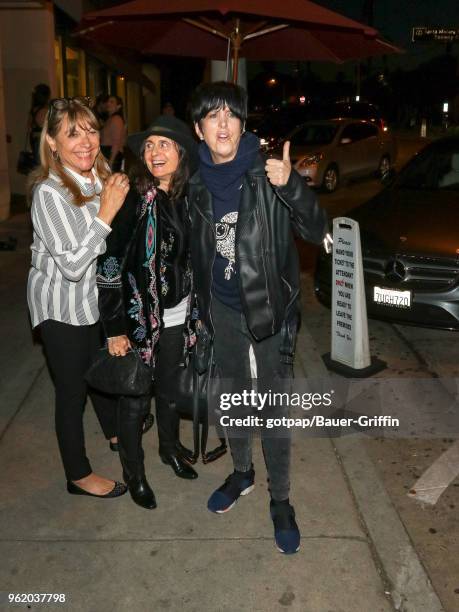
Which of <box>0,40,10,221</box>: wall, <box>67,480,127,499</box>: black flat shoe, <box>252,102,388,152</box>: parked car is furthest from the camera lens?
<box>252,102,388,152</box>: parked car

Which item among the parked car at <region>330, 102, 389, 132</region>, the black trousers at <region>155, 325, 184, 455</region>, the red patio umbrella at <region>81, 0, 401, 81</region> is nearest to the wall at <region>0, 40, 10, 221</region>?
the red patio umbrella at <region>81, 0, 401, 81</region>

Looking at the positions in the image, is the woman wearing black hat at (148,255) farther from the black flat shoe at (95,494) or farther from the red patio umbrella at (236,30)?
the red patio umbrella at (236,30)

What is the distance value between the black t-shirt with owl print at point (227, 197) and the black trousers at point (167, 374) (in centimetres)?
47

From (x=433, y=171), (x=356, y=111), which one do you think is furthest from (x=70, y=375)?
(x=356, y=111)

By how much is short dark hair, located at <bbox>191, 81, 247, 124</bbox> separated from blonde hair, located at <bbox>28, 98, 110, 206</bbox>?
0.54m

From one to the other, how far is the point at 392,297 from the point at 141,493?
2.89 meters

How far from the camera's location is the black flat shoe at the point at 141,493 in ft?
11.6

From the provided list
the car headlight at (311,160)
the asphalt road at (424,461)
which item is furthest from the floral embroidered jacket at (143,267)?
the car headlight at (311,160)

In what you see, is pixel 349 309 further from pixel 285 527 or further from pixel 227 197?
pixel 227 197

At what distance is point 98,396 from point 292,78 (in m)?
95.4

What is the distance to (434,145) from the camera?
286 inches

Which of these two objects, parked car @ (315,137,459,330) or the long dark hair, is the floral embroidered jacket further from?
parked car @ (315,137,459,330)

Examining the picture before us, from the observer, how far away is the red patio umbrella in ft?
15.5

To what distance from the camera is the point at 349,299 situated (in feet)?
16.7
